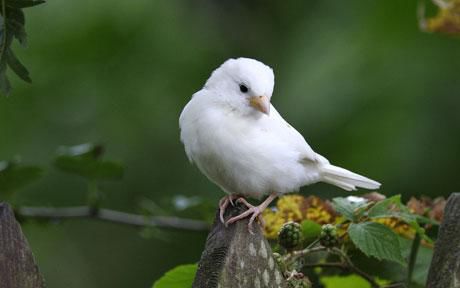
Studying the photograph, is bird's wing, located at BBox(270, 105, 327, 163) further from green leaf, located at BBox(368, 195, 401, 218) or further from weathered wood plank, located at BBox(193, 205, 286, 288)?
weathered wood plank, located at BBox(193, 205, 286, 288)

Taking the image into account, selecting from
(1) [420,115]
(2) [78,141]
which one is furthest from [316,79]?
(2) [78,141]

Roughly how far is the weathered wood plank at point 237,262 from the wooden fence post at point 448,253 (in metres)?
0.38

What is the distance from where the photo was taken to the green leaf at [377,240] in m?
2.23

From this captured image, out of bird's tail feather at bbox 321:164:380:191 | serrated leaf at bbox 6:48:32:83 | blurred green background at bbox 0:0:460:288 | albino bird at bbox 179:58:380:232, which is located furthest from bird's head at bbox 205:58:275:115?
blurred green background at bbox 0:0:460:288

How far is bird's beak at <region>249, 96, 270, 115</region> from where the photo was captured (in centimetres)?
261

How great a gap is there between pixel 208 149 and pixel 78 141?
3.13 meters

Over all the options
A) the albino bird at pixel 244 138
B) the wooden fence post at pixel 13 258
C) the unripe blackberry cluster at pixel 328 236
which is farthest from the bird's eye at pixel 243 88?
the wooden fence post at pixel 13 258

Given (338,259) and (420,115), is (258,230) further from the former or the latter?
(420,115)

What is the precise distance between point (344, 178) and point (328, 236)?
2.61ft

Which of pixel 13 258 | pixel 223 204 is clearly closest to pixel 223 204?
pixel 223 204

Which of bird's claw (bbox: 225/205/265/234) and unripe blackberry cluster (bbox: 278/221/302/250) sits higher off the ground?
bird's claw (bbox: 225/205/265/234)

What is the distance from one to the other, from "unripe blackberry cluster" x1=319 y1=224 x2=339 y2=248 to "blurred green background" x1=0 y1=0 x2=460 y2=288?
8.72ft

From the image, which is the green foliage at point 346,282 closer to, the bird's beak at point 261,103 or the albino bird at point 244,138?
the albino bird at point 244,138

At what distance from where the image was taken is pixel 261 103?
8.61 ft
